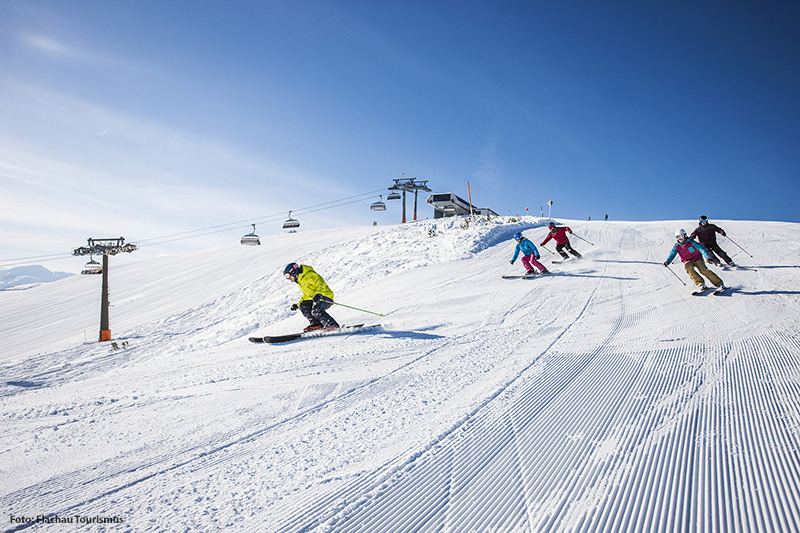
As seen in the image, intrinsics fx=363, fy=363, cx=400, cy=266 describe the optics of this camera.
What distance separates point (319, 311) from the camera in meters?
7.41

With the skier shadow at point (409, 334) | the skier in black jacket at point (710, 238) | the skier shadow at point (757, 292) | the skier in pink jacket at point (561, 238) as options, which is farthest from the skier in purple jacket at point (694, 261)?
the skier shadow at point (409, 334)

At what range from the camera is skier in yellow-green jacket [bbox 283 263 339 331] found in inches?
292

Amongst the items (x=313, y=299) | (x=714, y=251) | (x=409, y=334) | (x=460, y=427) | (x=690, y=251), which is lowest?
(x=460, y=427)

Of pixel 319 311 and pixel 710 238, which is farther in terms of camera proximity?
pixel 710 238

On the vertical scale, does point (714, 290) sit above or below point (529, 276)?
below

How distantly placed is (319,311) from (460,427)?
15.9 feet

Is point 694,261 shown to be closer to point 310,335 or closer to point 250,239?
point 310,335

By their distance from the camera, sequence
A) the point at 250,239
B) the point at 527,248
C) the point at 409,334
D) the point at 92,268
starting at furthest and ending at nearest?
the point at 250,239, the point at 92,268, the point at 527,248, the point at 409,334

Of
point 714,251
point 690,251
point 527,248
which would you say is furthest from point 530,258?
point 714,251

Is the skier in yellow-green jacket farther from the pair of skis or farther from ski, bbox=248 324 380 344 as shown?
the pair of skis

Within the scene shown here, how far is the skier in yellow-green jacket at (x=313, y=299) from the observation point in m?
7.42

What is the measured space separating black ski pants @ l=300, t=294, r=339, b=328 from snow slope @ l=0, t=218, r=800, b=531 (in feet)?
2.05

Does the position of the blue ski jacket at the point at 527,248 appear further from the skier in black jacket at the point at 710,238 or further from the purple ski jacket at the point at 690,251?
the skier in black jacket at the point at 710,238

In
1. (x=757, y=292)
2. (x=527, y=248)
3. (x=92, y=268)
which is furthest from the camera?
(x=92, y=268)
